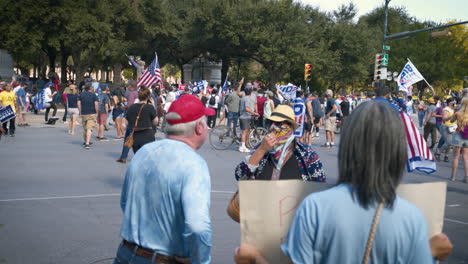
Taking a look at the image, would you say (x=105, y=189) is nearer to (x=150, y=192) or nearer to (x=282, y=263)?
(x=150, y=192)

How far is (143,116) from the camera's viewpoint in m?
9.62

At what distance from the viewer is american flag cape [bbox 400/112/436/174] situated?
18.7ft

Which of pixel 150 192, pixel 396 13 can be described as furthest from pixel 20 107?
pixel 396 13

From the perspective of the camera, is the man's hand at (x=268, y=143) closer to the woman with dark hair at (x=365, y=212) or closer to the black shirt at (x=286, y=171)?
the black shirt at (x=286, y=171)

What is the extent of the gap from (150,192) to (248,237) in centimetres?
76

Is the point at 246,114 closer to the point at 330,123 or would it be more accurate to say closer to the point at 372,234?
the point at 330,123

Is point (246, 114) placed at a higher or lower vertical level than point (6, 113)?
higher

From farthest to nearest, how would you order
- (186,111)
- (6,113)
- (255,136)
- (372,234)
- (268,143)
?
(255,136) < (6,113) < (268,143) < (186,111) < (372,234)

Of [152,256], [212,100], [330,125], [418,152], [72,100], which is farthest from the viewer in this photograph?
[212,100]

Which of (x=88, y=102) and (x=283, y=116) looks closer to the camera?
(x=283, y=116)

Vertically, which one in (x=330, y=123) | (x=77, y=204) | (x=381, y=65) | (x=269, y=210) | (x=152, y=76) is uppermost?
(x=381, y=65)

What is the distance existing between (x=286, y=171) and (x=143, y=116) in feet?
19.0

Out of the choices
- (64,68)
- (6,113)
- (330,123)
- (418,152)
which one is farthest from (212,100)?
(64,68)

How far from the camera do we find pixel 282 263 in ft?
6.95
